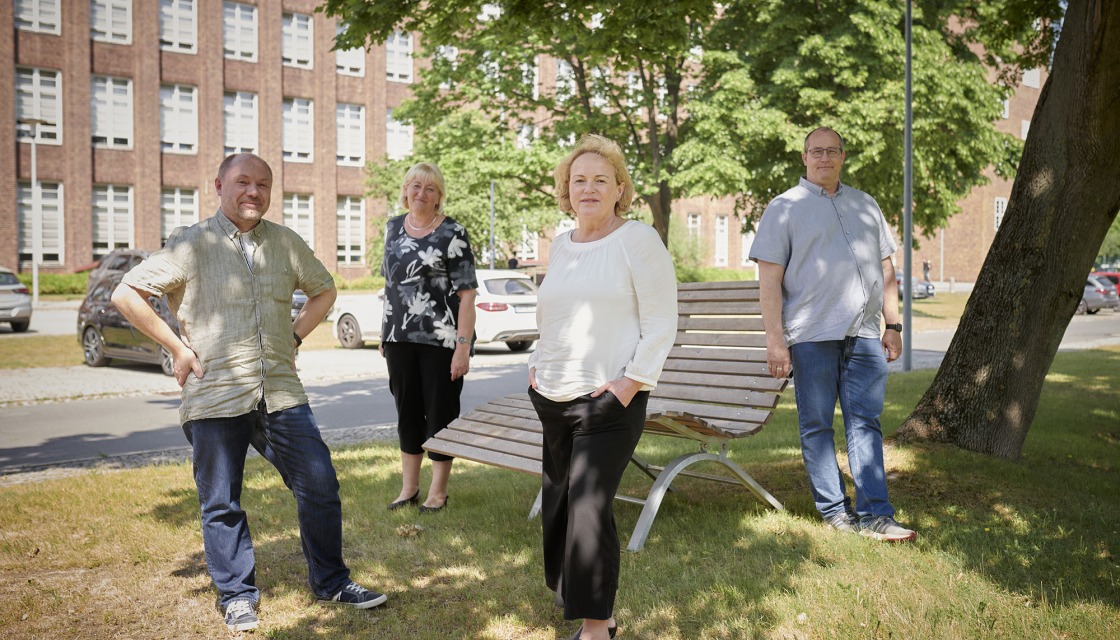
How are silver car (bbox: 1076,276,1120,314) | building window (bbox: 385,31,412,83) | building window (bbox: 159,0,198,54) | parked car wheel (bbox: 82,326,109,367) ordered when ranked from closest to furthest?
1. parked car wheel (bbox: 82,326,109,367)
2. silver car (bbox: 1076,276,1120,314)
3. building window (bbox: 159,0,198,54)
4. building window (bbox: 385,31,412,83)

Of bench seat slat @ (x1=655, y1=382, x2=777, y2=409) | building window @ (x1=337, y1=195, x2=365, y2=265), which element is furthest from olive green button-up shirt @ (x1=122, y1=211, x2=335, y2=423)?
building window @ (x1=337, y1=195, x2=365, y2=265)

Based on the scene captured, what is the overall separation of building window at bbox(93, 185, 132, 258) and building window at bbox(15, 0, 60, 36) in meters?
6.32

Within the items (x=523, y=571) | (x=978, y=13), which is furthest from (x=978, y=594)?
(x=978, y=13)

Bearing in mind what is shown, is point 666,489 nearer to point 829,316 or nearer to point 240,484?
point 829,316

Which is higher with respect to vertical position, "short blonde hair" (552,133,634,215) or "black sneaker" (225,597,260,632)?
"short blonde hair" (552,133,634,215)

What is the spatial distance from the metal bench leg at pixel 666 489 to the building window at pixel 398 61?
42852 mm

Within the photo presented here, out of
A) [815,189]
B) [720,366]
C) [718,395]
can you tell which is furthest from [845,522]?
[815,189]

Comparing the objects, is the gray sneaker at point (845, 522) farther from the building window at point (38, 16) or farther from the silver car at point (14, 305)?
the building window at point (38, 16)

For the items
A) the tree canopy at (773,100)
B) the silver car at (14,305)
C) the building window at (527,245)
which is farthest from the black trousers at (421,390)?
the building window at (527,245)

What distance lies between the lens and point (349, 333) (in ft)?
66.4

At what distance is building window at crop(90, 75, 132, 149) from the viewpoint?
128 feet

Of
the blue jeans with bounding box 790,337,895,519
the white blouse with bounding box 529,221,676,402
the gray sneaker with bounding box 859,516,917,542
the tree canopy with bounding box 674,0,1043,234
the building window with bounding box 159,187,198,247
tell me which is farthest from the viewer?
the building window with bounding box 159,187,198,247

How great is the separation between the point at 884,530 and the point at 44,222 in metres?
40.4

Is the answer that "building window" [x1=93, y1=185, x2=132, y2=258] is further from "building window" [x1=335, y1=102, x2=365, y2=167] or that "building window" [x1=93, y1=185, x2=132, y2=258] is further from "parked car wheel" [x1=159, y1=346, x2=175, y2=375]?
"parked car wheel" [x1=159, y1=346, x2=175, y2=375]
